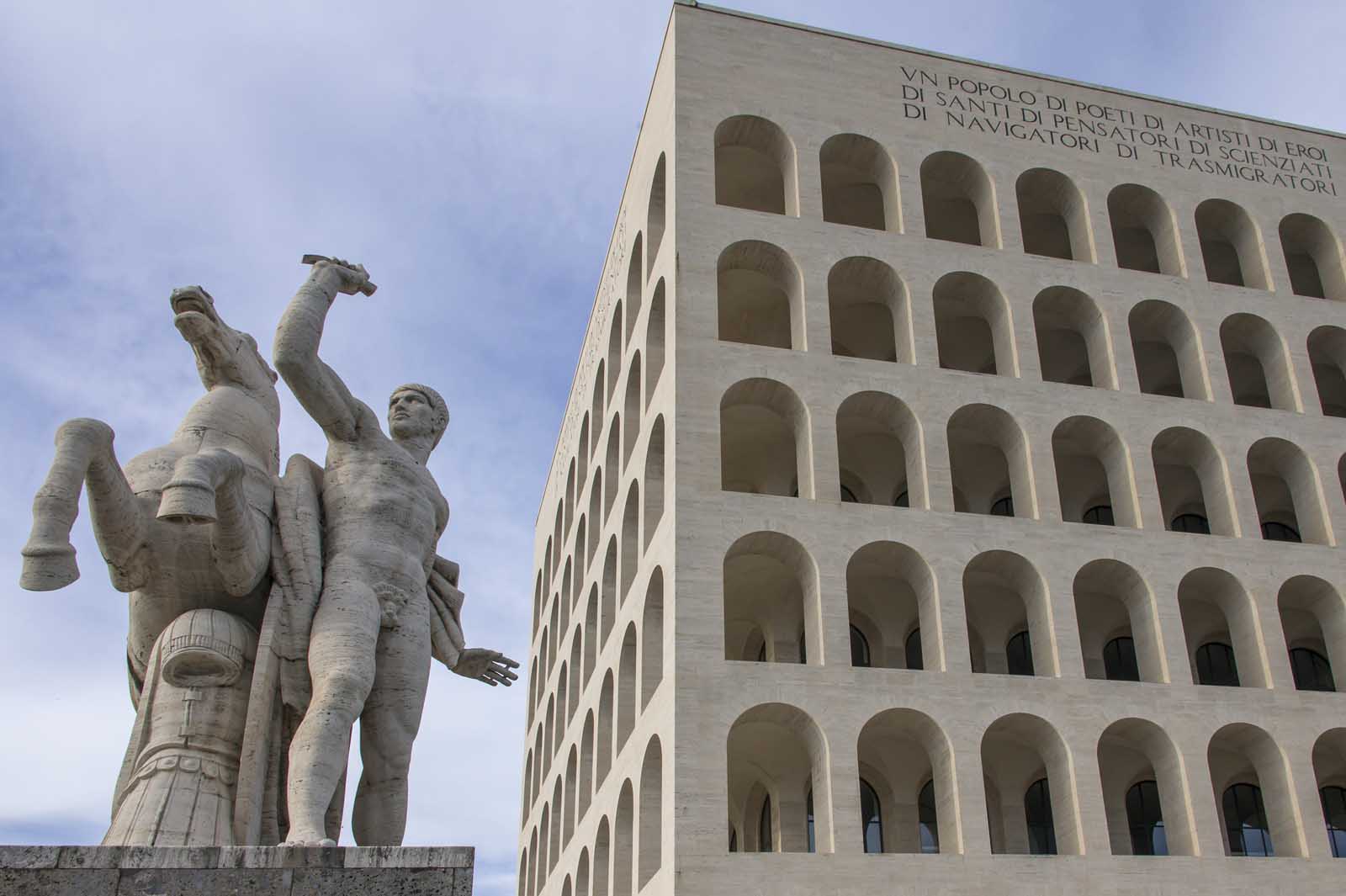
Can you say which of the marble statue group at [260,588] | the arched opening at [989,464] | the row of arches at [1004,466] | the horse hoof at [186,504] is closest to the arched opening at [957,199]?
the arched opening at [989,464]

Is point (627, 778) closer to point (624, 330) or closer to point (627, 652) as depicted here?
point (627, 652)

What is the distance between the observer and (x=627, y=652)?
99.9 feet

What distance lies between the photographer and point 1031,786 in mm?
29547

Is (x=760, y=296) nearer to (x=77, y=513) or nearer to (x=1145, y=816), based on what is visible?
(x=1145, y=816)

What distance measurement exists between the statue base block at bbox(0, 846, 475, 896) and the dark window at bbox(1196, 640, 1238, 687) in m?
29.4

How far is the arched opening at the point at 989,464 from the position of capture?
28.5 metres

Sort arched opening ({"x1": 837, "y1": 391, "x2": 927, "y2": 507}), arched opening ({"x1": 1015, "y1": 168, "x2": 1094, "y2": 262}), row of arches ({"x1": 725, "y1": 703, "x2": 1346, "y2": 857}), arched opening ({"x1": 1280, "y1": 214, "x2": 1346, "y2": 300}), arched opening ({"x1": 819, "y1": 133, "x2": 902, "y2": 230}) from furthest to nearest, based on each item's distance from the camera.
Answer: arched opening ({"x1": 1280, "y1": 214, "x2": 1346, "y2": 300}) → arched opening ({"x1": 1015, "y1": 168, "x2": 1094, "y2": 262}) → arched opening ({"x1": 819, "y1": 133, "x2": 902, "y2": 230}) → arched opening ({"x1": 837, "y1": 391, "x2": 927, "y2": 507}) → row of arches ({"x1": 725, "y1": 703, "x2": 1346, "y2": 857})

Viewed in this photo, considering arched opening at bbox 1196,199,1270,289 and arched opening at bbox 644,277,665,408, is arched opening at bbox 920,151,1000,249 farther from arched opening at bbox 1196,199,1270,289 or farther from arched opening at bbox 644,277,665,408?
arched opening at bbox 644,277,665,408

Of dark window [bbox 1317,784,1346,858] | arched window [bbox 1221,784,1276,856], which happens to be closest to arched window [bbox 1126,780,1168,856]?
arched window [bbox 1221,784,1276,856]

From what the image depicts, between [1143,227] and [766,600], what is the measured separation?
1414 cm

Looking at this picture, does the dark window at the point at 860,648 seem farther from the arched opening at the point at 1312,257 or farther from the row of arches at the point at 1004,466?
the arched opening at the point at 1312,257

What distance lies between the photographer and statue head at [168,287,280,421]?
6727mm

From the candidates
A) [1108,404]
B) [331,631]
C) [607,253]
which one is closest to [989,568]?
[1108,404]

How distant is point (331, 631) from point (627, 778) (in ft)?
75.0
